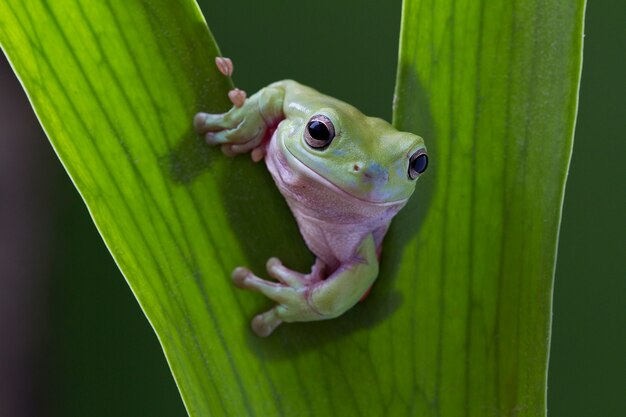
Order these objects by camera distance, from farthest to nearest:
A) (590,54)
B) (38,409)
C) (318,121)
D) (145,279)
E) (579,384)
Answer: (38,409) → (579,384) → (590,54) → (318,121) → (145,279)

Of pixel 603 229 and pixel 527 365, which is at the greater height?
pixel 527 365

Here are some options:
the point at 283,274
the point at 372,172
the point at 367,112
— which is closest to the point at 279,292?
the point at 283,274

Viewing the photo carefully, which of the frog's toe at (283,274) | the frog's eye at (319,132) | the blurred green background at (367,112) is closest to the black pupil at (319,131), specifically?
the frog's eye at (319,132)

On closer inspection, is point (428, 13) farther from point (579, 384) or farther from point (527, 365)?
point (579, 384)

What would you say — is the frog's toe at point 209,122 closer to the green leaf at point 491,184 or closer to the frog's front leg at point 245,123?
the frog's front leg at point 245,123

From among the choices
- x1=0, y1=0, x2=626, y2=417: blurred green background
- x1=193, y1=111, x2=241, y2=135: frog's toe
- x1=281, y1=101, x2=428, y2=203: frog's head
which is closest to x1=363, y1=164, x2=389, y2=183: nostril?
x1=281, y1=101, x2=428, y2=203: frog's head

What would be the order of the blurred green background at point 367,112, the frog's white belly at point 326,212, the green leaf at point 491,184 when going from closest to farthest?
the green leaf at point 491,184 < the frog's white belly at point 326,212 < the blurred green background at point 367,112

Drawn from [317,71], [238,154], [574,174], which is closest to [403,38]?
[238,154]
